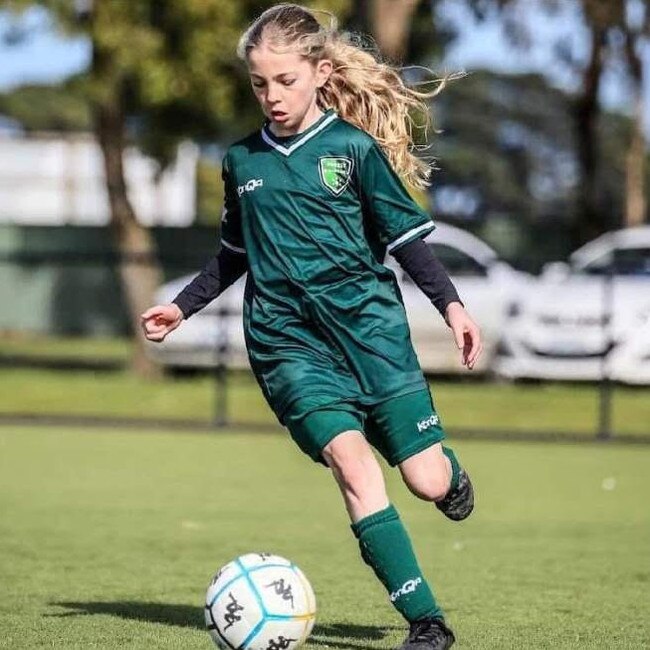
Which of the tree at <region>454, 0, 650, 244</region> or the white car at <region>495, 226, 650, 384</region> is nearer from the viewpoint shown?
the white car at <region>495, 226, 650, 384</region>

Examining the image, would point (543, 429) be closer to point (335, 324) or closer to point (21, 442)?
point (21, 442)

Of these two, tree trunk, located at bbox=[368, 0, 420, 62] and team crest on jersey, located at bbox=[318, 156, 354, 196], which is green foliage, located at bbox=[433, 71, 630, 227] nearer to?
tree trunk, located at bbox=[368, 0, 420, 62]

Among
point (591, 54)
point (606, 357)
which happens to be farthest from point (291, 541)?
point (591, 54)

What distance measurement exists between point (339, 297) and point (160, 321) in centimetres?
68

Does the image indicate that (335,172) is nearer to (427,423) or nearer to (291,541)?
(427,423)

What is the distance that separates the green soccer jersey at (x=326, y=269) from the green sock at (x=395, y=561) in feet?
1.29

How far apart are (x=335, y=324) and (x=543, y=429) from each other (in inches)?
443

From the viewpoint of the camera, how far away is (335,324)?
6.04 m

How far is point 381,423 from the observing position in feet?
19.9

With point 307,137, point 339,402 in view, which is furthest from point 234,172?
point 339,402

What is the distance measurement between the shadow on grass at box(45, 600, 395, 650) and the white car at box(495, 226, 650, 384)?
994 cm

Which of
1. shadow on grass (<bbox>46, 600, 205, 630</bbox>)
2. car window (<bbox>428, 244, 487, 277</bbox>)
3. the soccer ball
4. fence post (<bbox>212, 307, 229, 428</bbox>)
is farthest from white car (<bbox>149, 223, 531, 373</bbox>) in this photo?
the soccer ball

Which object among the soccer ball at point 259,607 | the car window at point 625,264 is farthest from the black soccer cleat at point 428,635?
the car window at point 625,264

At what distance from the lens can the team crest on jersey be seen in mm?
6082
